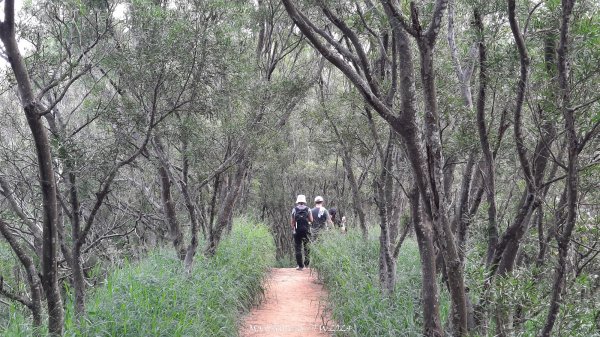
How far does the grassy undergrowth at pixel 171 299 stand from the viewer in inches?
190

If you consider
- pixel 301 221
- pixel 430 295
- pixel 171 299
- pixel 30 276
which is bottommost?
pixel 171 299

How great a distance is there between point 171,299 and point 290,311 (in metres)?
3.04

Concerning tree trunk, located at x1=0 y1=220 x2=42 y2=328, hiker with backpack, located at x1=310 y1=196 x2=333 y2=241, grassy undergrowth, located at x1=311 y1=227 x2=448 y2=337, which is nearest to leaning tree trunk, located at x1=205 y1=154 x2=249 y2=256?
grassy undergrowth, located at x1=311 y1=227 x2=448 y2=337

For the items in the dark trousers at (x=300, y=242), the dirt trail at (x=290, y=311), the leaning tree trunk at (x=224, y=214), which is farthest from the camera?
the dark trousers at (x=300, y=242)

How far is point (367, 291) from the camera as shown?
6758 mm

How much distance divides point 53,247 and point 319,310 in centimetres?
458

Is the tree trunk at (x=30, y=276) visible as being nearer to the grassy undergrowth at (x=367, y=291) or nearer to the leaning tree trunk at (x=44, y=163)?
the leaning tree trunk at (x=44, y=163)

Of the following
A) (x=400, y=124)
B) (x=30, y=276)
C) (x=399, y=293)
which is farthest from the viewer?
(x=399, y=293)

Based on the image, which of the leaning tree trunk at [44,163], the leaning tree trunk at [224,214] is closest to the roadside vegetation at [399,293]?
the leaning tree trunk at [224,214]

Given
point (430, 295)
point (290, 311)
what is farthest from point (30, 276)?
point (290, 311)

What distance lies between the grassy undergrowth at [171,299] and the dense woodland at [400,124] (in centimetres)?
29

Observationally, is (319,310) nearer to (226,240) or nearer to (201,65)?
(226,240)

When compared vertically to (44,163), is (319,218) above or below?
below

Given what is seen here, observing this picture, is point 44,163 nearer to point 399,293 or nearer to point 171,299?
point 171,299
